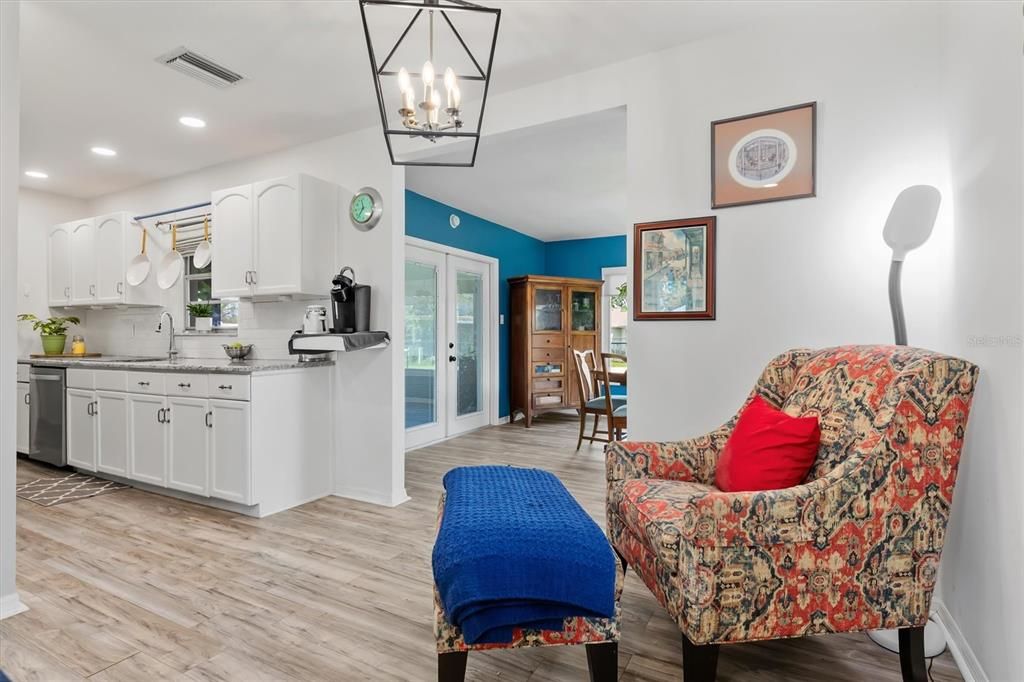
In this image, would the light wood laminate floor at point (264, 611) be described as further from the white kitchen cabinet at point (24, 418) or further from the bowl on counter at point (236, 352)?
the white kitchen cabinet at point (24, 418)

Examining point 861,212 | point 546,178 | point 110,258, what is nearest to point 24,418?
point 110,258

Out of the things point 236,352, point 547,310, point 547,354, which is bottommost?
point 547,354

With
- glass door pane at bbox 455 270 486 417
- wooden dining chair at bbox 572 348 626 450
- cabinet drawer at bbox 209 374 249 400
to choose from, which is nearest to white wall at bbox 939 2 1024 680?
wooden dining chair at bbox 572 348 626 450

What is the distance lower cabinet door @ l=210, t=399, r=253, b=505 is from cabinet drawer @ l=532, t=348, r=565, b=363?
13.0ft

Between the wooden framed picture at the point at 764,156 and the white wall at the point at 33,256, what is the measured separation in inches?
233

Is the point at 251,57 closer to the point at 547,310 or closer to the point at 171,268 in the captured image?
the point at 171,268

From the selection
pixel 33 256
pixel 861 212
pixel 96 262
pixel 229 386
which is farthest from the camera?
pixel 33 256

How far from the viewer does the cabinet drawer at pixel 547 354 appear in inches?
259

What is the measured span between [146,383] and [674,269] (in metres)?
3.46

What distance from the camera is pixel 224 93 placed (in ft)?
9.96

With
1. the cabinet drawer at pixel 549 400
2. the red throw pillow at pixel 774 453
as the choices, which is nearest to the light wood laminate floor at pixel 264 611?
the red throw pillow at pixel 774 453

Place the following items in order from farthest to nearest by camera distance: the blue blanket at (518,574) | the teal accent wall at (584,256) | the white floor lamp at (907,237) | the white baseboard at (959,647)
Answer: the teal accent wall at (584,256)
the white floor lamp at (907,237)
the white baseboard at (959,647)
the blue blanket at (518,574)

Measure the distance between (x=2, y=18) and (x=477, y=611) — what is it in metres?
2.72

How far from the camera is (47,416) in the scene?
13.5ft
